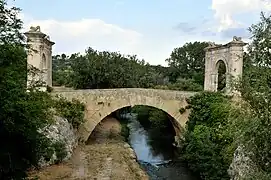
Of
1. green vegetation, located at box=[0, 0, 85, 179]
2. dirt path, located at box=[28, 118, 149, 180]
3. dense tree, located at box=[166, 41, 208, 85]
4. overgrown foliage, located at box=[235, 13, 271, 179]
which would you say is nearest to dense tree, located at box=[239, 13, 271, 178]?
overgrown foliage, located at box=[235, 13, 271, 179]

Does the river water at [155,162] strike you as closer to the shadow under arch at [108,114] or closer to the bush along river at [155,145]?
the bush along river at [155,145]

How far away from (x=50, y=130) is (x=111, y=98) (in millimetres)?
6801

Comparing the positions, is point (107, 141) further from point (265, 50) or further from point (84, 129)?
point (265, 50)

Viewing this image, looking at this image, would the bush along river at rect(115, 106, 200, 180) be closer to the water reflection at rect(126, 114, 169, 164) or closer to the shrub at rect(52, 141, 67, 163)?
the water reflection at rect(126, 114, 169, 164)

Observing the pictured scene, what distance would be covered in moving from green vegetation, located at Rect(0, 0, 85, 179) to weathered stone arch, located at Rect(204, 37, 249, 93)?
14578 mm

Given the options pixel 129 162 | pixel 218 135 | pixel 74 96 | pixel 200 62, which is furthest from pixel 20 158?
pixel 200 62

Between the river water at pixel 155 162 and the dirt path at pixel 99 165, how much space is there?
119cm

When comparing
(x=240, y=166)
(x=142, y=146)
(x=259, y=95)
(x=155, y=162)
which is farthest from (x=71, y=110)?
(x=259, y=95)

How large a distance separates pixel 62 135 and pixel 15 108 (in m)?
10.3

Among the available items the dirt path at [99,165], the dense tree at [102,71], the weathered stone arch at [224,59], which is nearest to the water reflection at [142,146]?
the dirt path at [99,165]

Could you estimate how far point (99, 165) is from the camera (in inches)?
758

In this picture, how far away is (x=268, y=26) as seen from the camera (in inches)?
427

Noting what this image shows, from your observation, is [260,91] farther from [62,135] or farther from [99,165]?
[62,135]

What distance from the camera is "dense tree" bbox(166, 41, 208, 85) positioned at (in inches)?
1923
